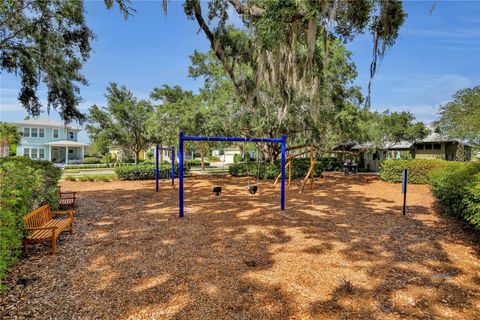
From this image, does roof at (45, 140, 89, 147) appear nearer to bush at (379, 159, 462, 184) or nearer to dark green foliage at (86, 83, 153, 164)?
dark green foliage at (86, 83, 153, 164)

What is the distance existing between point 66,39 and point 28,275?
8.32m

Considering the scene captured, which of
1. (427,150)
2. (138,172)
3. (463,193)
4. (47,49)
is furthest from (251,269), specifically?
(427,150)

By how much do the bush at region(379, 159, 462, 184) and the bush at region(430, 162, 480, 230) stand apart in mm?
6933

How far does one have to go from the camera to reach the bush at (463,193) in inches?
193

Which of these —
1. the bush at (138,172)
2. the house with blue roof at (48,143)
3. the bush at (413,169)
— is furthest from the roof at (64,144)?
the bush at (413,169)

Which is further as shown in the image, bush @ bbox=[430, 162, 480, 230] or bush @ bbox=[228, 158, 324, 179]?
bush @ bbox=[228, 158, 324, 179]

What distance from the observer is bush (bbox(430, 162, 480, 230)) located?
4911 mm

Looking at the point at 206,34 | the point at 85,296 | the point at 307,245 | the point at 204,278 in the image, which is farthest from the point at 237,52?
the point at 85,296

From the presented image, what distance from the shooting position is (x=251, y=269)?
12.9ft

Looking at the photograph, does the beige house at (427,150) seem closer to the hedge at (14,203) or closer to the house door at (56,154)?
the hedge at (14,203)

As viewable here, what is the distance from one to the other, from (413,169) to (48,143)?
36.2 m

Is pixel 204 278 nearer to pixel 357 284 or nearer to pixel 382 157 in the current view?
pixel 357 284

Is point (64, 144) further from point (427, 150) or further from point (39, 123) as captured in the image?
point (427, 150)

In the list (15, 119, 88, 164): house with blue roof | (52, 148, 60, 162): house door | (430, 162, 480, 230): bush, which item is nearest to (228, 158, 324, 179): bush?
(430, 162, 480, 230): bush
